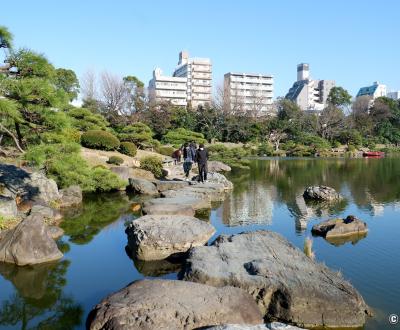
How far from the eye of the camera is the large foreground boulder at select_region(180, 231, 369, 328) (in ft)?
17.4

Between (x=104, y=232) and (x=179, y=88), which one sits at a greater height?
(x=179, y=88)

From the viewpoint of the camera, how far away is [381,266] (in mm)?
7730

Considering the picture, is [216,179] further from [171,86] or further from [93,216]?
[171,86]

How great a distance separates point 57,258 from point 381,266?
624 cm

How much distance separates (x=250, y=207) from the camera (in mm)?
13570

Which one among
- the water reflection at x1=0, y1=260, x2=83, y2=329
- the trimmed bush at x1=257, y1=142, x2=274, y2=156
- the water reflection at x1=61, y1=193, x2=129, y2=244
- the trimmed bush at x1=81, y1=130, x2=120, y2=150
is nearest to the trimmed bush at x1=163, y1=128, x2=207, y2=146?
the trimmed bush at x1=81, y1=130, x2=120, y2=150

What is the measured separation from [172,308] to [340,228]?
6367mm

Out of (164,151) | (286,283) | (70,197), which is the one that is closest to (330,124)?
(164,151)

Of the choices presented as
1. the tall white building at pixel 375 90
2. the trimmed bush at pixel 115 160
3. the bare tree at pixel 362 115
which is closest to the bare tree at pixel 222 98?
the bare tree at pixel 362 115

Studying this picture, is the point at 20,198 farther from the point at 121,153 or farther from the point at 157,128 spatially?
the point at 157,128

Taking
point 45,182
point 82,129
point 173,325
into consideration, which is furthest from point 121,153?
point 173,325

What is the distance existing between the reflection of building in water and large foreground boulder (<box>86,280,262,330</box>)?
6.09m

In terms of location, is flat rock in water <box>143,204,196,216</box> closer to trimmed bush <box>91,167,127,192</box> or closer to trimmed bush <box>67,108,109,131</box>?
trimmed bush <box>91,167,127,192</box>

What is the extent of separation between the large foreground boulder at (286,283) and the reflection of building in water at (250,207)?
15.5 ft
